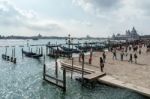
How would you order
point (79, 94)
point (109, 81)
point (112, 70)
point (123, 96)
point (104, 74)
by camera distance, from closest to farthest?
point (123, 96), point (79, 94), point (109, 81), point (104, 74), point (112, 70)

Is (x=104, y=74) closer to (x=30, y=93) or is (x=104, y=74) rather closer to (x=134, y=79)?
(x=134, y=79)

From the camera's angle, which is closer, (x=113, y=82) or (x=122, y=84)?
(x=122, y=84)

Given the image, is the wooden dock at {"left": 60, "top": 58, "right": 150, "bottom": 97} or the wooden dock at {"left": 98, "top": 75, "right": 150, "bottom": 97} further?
the wooden dock at {"left": 60, "top": 58, "right": 150, "bottom": 97}

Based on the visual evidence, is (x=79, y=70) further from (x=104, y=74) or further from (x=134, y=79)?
(x=134, y=79)

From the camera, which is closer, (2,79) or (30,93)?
(30,93)

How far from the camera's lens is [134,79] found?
100 ft

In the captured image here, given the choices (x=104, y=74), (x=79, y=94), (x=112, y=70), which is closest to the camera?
(x=79, y=94)

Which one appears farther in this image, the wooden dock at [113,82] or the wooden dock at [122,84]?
the wooden dock at [113,82]

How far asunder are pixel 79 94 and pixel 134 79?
7.20 meters

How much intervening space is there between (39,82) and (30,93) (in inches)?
211

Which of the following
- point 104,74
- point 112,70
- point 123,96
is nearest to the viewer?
point 123,96

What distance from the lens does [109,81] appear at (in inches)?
1177

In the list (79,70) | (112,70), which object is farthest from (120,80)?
(79,70)

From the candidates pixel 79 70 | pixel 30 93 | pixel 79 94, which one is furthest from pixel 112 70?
pixel 30 93
